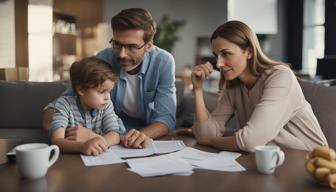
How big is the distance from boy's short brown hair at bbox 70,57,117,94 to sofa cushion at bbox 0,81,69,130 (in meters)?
1.00

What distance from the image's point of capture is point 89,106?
1348mm

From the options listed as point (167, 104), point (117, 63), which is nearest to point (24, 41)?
point (117, 63)

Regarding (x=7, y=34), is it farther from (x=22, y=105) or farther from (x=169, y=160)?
(x=169, y=160)

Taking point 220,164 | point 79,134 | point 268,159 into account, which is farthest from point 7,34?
point 268,159

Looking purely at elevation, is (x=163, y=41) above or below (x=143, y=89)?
above

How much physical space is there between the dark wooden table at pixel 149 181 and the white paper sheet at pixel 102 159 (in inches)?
1.2

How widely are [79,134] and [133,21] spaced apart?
545 mm

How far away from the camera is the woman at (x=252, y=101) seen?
121 centimetres

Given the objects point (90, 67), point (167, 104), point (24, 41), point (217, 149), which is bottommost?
point (217, 149)

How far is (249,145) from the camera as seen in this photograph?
115cm

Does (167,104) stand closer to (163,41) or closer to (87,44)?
(87,44)

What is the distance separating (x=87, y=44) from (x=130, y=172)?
521 cm

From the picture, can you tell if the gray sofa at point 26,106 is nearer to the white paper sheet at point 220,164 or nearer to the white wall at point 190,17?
the white paper sheet at point 220,164

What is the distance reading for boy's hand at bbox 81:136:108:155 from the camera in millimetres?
1110
